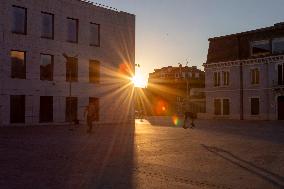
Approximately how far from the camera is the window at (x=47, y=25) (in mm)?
32250

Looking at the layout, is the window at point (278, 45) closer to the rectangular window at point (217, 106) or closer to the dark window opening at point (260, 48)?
the dark window opening at point (260, 48)

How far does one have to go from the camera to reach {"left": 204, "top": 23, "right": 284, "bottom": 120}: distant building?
43594 millimetres

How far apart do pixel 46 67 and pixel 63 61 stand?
1.71m

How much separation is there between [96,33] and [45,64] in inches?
258

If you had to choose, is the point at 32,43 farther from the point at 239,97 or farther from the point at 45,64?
the point at 239,97

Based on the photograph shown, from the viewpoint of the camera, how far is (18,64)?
30375 millimetres

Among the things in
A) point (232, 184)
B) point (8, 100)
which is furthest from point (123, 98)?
point (232, 184)

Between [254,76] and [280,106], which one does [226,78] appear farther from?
[280,106]

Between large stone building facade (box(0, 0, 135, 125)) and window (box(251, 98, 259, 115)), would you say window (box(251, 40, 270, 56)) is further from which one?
large stone building facade (box(0, 0, 135, 125))

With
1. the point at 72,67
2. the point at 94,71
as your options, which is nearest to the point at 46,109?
the point at 72,67

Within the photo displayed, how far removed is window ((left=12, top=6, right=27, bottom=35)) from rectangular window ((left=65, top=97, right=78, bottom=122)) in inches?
258

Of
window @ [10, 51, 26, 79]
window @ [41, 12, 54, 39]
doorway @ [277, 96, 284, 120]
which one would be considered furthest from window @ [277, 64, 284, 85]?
window @ [10, 51, 26, 79]

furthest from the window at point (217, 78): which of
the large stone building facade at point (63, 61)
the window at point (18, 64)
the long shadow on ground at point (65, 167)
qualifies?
the long shadow on ground at point (65, 167)

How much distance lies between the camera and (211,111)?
4997 cm
